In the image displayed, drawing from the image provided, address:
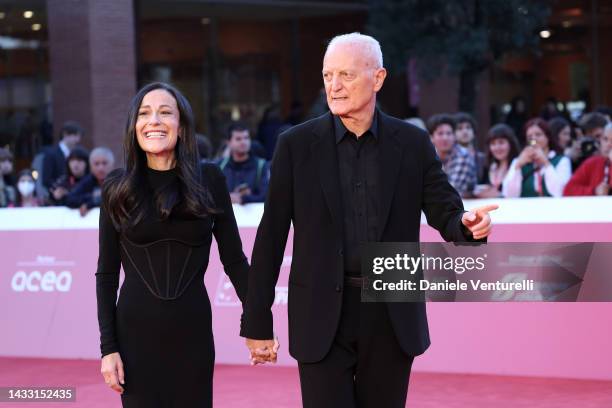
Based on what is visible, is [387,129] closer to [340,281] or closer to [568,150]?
[340,281]

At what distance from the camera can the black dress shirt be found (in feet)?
14.6

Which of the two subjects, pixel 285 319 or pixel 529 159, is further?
pixel 529 159

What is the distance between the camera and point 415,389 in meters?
8.70

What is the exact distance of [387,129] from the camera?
4.63m

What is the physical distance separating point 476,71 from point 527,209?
11.1m

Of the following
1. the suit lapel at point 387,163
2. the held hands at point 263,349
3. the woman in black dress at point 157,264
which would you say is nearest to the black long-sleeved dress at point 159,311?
the woman in black dress at point 157,264

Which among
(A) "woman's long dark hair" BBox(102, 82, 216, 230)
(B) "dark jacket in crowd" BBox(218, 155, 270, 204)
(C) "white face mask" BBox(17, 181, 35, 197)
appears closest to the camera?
(A) "woman's long dark hair" BBox(102, 82, 216, 230)

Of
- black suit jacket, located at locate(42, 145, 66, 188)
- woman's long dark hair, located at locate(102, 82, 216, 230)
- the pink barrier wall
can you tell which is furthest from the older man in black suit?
black suit jacket, located at locate(42, 145, 66, 188)

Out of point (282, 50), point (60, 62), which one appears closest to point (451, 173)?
point (60, 62)

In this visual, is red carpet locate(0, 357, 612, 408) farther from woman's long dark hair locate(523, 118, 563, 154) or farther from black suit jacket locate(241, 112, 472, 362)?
black suit jacket locate(241, 112, 472, 362)

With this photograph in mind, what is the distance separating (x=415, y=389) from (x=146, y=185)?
4.18 m

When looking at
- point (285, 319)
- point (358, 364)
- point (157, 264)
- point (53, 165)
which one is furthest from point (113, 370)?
point (53, 165)

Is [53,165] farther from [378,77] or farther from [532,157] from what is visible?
[378,77]

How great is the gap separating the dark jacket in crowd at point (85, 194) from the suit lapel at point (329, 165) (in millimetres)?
6280
